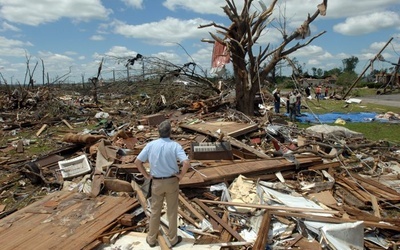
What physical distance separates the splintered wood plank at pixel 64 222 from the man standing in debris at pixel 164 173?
3.00ft

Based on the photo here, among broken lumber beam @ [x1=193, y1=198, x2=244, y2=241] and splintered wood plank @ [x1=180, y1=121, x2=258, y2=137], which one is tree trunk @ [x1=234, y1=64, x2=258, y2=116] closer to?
splintered wood plank @ [x1=180, y1=121, x2=258, y2=137]

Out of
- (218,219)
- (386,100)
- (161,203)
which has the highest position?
(161,203)

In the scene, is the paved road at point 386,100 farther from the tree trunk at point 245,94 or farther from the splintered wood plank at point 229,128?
the splintered wood plank at point 229,128

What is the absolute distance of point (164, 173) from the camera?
13.0 ft

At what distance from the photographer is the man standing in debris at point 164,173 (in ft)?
12.9

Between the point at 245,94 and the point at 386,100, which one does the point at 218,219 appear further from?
the point at 386,100

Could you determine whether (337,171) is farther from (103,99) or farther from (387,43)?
(103,99)

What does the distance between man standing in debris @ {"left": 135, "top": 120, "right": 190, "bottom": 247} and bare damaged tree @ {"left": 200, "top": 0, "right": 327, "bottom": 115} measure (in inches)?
353

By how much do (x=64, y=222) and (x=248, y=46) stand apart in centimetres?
989

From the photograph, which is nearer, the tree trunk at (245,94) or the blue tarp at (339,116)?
the tree trunk at (245,94)

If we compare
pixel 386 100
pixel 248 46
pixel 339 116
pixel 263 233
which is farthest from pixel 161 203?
pixel 386 100

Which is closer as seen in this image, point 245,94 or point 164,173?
point 164,173

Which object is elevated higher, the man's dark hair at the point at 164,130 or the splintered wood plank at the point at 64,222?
the man's dark hair at the point at 164,130

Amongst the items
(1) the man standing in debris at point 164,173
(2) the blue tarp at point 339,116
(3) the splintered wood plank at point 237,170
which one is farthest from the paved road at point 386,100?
(1) the man standing in debris at point 164,173
